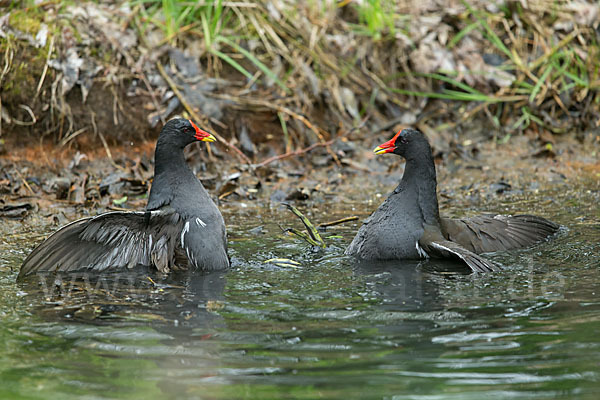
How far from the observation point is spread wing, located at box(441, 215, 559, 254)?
5.67m

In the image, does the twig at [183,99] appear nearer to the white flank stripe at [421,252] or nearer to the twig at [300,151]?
the twig at [300,151]

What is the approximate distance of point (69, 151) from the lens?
321 inches

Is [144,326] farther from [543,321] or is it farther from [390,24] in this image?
[390,24]

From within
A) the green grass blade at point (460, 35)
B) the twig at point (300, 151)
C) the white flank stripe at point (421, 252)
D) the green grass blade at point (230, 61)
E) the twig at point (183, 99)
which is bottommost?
the white flank stripe at point (421, 252)

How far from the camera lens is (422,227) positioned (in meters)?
5.52

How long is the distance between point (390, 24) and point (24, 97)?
14.1 feet

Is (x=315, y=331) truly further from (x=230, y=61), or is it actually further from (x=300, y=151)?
(x=230, y=61)

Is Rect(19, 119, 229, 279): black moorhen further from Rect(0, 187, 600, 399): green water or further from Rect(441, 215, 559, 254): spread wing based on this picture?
Rect(441, 215, 559, 254): spread wing

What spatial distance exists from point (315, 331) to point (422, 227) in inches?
81.1

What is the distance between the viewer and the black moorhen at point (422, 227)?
542 cm

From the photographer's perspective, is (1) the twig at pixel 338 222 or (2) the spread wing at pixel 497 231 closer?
(2) the spread wing at pixel 497 231

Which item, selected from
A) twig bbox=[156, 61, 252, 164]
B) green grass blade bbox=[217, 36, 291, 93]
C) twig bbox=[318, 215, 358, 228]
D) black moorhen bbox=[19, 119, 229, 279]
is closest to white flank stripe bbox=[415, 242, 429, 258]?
twig bbox=[318, 215, 358, 228]

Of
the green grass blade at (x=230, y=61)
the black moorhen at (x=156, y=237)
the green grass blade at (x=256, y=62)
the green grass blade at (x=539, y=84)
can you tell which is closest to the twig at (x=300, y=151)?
the green grass blade at (x=256, y=62)

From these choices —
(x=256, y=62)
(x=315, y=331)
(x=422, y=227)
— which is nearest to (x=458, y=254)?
(x=422, y=227)
